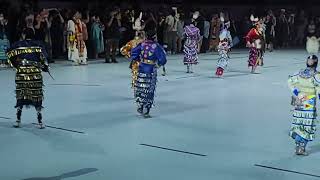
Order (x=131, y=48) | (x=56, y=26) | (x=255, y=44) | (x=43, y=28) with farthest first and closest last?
(x=56, y=26) → (x=43, y=28) → (x=255, y=44) → (x=131, y=48)

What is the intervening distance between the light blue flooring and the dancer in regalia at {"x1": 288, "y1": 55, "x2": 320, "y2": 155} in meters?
0.31

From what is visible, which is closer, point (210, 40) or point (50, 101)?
point (50, 101)

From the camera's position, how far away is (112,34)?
17.3 metres

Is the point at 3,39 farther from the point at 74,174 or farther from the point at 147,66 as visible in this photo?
the point at 74,174

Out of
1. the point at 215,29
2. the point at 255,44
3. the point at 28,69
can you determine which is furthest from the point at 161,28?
the point at 28,69

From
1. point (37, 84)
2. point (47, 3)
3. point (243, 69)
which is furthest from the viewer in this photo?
point (47, 3)

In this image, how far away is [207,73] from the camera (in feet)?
49.3

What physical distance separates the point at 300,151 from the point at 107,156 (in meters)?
2.22

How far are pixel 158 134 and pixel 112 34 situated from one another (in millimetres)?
10111

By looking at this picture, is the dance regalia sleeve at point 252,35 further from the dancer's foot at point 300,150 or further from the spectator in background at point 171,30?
the dancer's foot at point 300,150

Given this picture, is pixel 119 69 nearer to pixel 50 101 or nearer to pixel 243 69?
pixel 243 69

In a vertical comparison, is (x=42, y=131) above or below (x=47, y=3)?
below

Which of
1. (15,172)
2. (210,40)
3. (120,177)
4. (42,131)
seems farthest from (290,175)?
(210,40)

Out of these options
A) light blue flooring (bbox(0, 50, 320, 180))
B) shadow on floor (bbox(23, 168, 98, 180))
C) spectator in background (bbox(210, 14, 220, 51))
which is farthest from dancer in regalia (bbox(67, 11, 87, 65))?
shadow on floor (bbox(23, 168, 98, 180))
